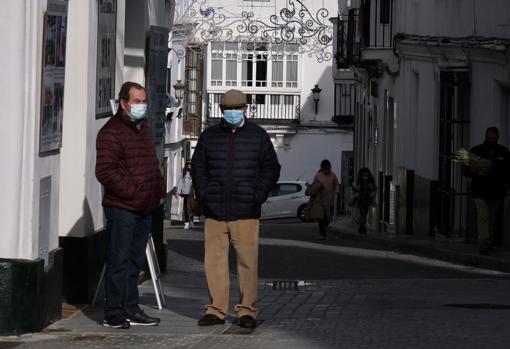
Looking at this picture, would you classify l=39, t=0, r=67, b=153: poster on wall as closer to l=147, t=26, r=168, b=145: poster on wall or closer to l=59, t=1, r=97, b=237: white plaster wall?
l=59, t=1, r=97, b=237: white plaster wall

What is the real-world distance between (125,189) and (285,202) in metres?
40.1

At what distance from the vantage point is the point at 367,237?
31.3m

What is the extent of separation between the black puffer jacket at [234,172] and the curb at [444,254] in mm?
9202

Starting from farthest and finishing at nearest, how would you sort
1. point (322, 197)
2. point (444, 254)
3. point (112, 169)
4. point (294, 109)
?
point (294, 109)
point (322, 197)
point (444, 254)
point (112, 169)

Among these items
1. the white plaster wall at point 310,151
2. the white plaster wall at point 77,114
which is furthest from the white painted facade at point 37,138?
the white plaster wall at point 310,151

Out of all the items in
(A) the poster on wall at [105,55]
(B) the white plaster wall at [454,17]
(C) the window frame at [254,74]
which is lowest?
(A) the poster on wall at [105,55]

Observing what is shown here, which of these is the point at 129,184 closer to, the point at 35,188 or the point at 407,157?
the point at 35,188

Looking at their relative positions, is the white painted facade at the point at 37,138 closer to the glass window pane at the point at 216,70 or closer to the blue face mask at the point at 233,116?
the blue face mask at the point at 233,116

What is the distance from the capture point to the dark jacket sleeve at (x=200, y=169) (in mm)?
11031

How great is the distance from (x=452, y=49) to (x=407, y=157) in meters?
5.62

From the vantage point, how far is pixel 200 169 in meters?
11.1

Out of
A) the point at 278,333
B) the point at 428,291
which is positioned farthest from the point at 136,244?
the point at 428,291

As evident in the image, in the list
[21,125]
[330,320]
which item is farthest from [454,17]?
[21,125]

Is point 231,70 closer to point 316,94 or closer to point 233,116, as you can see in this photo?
point 316,94
